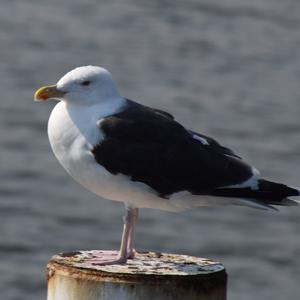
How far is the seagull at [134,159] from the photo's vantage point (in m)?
4.71

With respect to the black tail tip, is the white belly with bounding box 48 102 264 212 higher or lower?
higher

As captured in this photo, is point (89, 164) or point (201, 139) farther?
point (201, 139)

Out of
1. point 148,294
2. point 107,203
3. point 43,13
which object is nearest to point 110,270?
point 148,294

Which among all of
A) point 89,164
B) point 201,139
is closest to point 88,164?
point 89,164

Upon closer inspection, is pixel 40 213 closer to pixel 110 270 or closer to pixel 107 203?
pixel 107 203

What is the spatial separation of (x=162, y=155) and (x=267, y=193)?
42 cm

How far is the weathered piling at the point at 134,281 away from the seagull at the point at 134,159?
1.13ft

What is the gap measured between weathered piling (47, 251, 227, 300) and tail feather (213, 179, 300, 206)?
45 cm

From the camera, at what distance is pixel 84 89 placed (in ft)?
16.0

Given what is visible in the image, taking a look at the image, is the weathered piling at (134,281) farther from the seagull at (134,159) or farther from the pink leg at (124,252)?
the seagull at (134,159)

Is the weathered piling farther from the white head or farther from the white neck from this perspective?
the white head

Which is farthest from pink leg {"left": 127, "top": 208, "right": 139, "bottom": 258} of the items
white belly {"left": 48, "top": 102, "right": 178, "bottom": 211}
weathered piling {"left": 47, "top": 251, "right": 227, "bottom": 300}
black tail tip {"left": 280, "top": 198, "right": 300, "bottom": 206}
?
black tail tip {"left": 280, "top": 198, "right": 300, "bottom": 206}

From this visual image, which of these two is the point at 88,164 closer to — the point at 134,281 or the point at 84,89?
the point at 84,89

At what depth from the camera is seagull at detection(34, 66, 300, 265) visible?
4.71m
